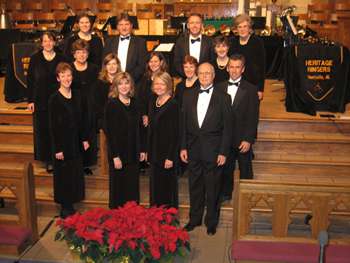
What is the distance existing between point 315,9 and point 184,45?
31.3 ft

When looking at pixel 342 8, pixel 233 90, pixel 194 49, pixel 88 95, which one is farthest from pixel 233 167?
pixel 342 8

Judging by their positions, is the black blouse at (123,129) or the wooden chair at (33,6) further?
the wooden chair at (33,6)

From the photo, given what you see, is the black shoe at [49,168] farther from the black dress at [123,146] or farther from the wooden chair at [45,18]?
the wooden chair at [45,18]

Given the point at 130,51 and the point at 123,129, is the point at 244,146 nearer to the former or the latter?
the point at 123,129

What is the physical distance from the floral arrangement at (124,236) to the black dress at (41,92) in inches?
110

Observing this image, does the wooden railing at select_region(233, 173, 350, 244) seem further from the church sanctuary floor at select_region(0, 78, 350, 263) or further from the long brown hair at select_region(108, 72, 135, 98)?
the long brown hair at select_region(108, 72, 135, 98)

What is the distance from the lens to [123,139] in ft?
16.5

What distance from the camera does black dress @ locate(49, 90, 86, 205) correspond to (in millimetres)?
5219

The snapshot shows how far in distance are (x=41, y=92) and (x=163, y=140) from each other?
164cm

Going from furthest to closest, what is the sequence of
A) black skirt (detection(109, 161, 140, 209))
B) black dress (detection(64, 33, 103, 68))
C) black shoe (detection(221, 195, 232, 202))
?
black dress (detection(64, 33, 103, 68)) < black shoe (detection(221, 195, 232, 202)) < black skirt (detection(109, 161, 140, 209))

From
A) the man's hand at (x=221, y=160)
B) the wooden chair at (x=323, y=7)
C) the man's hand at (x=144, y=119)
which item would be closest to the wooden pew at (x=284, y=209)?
the man's hand at (x=221, y=160)

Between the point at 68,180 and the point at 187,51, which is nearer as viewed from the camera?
the point at 68,180

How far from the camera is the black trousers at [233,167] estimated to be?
5.28 metres

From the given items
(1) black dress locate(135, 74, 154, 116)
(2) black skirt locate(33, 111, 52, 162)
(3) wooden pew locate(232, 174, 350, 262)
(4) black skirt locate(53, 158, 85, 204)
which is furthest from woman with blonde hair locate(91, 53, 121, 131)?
(3) wooden pew locate(232, 174, 350, 262)
